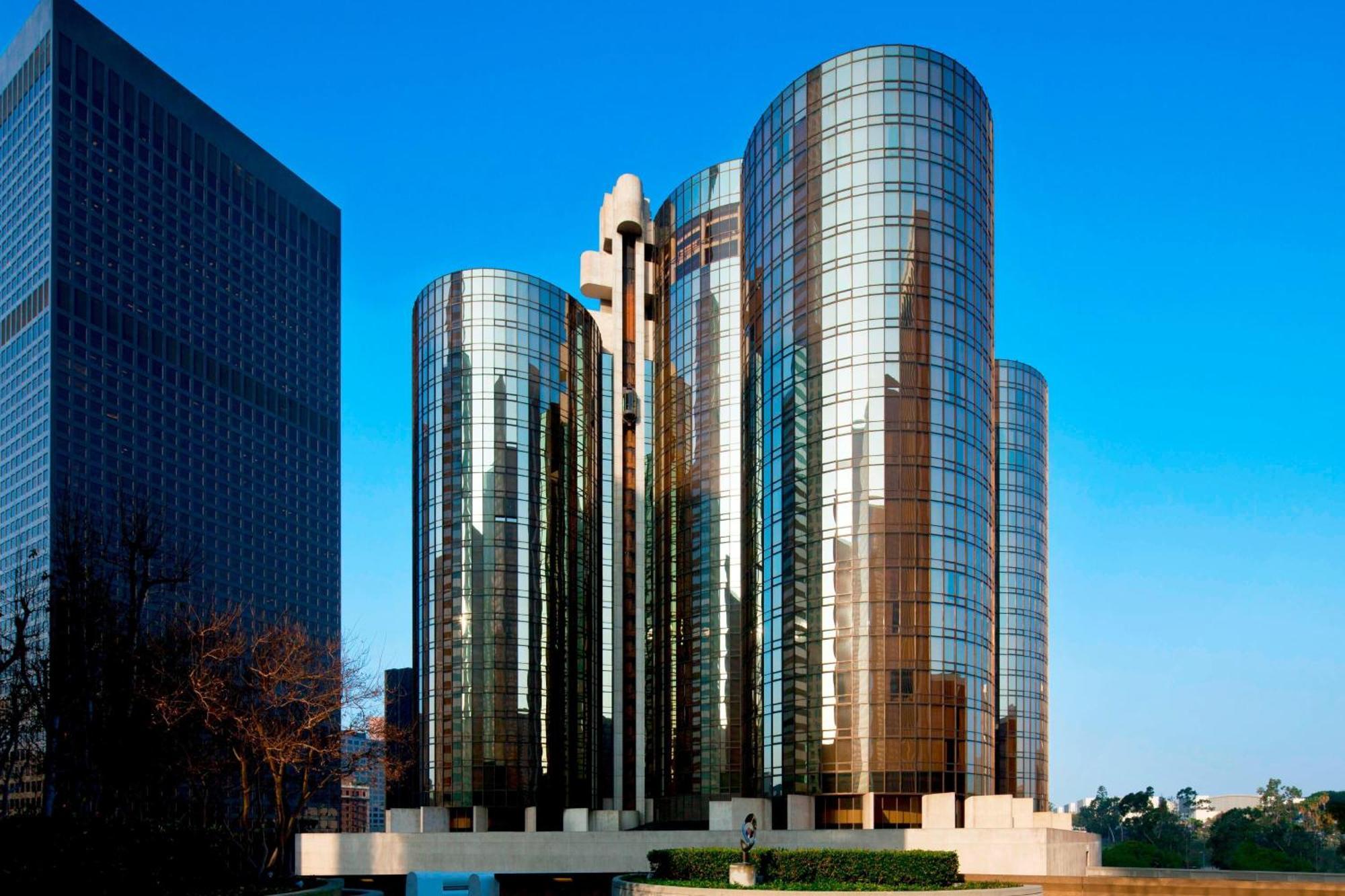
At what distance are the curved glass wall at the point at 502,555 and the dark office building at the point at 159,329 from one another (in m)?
53.4

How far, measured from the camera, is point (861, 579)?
2290 inches

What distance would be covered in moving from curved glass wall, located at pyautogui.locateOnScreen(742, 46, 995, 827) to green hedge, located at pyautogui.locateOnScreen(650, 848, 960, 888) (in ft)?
60.0

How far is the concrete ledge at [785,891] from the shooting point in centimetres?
3544

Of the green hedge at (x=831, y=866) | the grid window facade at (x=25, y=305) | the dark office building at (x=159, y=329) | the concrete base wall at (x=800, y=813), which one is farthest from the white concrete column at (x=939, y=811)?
the grid window facade at (x=25, y=305)

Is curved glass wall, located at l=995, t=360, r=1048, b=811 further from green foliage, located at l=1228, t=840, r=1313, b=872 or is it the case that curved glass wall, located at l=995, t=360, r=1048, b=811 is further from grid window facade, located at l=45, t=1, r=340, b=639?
grid window facade, located at l=45, t=1, r=340, b=639

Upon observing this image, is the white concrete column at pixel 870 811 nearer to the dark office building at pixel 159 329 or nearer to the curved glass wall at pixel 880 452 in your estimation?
the curved glass wall at pixel 880 452

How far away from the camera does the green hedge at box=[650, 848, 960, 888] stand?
3719cm

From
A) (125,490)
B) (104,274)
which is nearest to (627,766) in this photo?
(125,490)

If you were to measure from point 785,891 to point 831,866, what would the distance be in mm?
2522

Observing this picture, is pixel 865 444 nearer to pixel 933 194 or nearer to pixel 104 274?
pixel 933 194

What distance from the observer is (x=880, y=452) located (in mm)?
58688

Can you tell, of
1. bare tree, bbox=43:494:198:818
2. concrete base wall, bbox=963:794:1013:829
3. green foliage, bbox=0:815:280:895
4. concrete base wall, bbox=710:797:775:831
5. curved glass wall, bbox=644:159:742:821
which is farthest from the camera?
curved glass wall, bbox=644:159:742:821

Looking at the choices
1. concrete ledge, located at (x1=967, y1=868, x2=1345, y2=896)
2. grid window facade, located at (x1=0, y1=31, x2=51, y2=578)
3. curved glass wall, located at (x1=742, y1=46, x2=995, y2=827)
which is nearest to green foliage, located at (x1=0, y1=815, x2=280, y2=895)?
concrete ledge, located at (x1=967, y1=868, x2=1345, y2=896)

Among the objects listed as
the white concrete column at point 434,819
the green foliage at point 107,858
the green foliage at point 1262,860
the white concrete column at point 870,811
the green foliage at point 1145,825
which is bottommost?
the green foliage at point 1145,825
